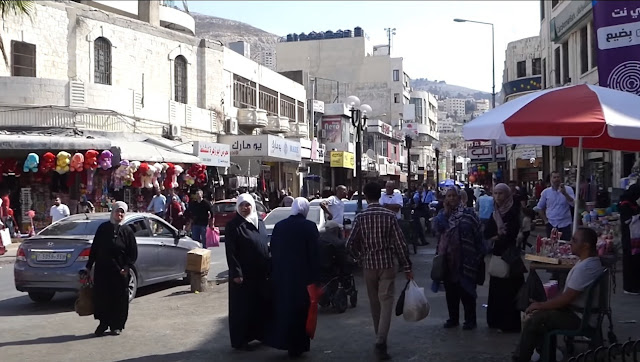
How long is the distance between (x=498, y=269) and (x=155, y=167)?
19.1 m

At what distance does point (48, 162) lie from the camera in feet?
75.7

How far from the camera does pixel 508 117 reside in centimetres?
709

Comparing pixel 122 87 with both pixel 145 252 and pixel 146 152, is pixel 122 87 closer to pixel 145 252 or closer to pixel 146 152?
pixel 146 152

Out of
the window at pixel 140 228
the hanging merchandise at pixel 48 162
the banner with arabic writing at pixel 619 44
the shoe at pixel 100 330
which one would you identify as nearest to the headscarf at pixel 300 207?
the shoe at pixel 100 330

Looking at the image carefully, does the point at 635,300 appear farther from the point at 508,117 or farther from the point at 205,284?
the point at 205,284

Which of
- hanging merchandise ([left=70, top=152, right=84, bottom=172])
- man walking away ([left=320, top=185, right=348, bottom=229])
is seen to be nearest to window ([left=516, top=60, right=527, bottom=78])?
hanging merchandise ([left=70, top=152, right=84, bottom=172])

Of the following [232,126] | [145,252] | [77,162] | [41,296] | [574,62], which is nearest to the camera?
[41,296]

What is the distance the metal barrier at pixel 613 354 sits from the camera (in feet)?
19.0

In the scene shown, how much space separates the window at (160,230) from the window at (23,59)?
1654cm

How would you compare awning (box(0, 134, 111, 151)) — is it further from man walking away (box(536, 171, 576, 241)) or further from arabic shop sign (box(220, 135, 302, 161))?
man walking away (box(536, 171, 576, 241))

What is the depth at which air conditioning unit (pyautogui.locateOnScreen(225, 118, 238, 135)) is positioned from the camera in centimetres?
3828

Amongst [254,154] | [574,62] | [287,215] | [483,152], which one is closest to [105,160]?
[287,215]

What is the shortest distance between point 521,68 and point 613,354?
1792 inches

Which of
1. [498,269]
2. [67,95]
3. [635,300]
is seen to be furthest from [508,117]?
[67,95]
